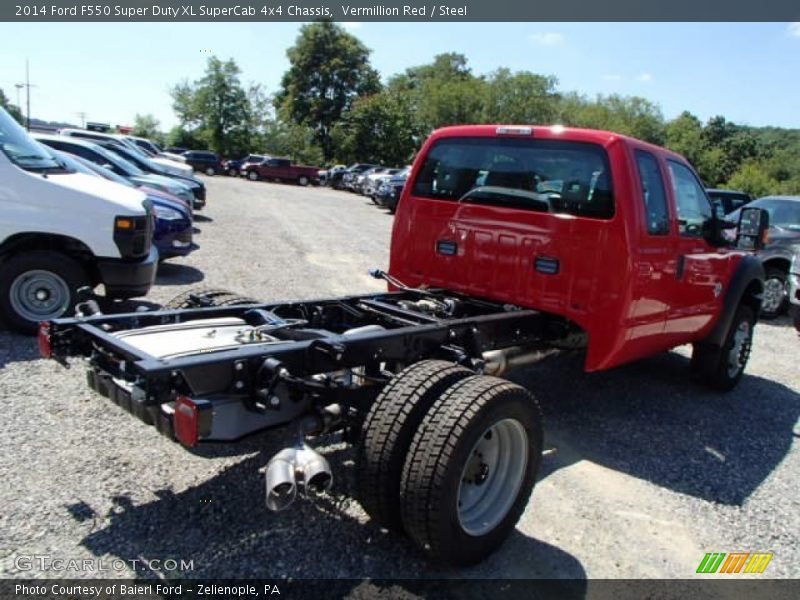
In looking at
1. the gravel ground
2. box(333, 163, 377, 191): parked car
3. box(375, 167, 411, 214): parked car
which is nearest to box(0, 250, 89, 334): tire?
the gravel ground

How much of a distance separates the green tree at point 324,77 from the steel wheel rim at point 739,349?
60629 mm

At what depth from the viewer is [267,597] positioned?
2834 millimetres

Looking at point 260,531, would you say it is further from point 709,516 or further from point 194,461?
point 709,516

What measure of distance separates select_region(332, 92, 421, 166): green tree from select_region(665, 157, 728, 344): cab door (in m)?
46.6

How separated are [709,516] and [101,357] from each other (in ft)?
11.8

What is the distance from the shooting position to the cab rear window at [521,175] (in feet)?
15.4

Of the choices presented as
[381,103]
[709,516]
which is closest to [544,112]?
[381,103]

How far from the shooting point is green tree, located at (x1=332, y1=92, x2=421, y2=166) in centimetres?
5106

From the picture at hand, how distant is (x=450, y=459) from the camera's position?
2.94 metres

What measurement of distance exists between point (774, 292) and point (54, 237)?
10.3 metres

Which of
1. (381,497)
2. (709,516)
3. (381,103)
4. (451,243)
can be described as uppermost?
(381,103)

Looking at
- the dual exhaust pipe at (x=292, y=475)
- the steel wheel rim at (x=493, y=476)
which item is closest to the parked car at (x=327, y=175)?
the steel wheel rim at (x=493, y=476)

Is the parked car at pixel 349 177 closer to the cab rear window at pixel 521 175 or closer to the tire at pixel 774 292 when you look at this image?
the tire at pixel 774 292

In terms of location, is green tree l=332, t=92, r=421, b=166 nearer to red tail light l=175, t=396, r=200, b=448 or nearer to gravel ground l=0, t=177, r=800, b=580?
gravel ground l=0, t=177, r=800, b=580
